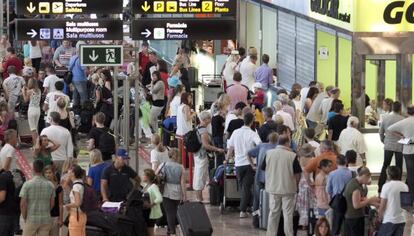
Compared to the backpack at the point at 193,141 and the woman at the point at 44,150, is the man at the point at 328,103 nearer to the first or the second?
the backpack at the point at 193,141

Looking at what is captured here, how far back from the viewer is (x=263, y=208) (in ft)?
66.1

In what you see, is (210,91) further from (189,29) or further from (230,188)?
(230,188)

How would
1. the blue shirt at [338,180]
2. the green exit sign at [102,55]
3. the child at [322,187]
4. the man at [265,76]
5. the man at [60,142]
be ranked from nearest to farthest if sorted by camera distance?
the blue shirt at [338,180], the child at [322,187], the man at [60,142], the green exit sign at [102,55], the man at [265,76]

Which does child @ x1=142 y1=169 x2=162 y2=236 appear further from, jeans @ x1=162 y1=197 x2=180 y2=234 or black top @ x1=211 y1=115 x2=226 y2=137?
black top @ x1=211 y1=115 x2=226 y2=137

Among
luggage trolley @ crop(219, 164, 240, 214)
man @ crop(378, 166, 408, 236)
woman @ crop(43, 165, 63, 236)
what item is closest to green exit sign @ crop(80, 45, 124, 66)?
luggage trolley @ crop(219, 164, 240, 214)

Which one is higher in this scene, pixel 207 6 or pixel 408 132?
pixel 207 6

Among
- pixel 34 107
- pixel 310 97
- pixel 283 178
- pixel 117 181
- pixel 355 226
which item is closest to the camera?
pixel 355 226

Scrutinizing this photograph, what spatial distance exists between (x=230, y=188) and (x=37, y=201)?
476 centimetres

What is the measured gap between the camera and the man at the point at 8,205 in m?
17.8

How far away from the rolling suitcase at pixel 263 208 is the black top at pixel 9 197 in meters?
3.85

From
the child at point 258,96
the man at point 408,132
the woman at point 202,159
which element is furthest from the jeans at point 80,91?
the man at point 408,132

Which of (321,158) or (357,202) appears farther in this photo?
(321,158)

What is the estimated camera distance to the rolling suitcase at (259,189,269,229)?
19953 millimetres

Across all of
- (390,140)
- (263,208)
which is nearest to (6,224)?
(263,208)
